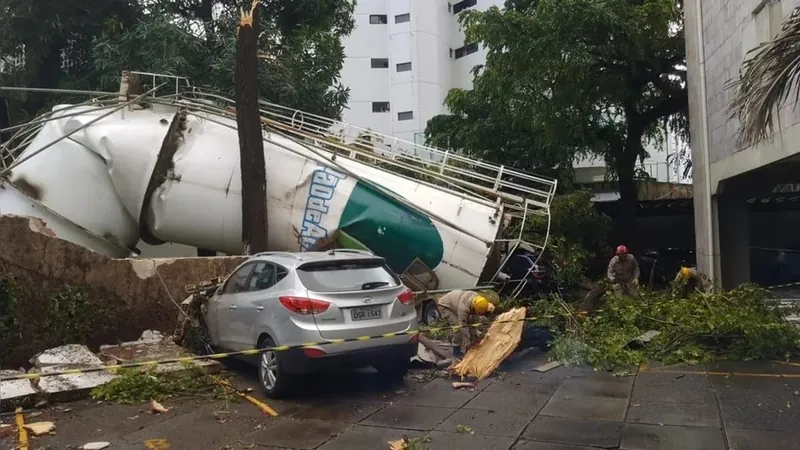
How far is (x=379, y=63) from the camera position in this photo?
47031mm

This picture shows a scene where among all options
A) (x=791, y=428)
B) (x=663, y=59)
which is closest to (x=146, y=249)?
(x=791, y=428)

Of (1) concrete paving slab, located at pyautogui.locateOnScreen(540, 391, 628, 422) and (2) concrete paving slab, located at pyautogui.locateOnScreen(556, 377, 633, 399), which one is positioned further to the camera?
(2) concrete paving slab, located at pyautogui.locateOnScreen(556, 377, 633, 399)

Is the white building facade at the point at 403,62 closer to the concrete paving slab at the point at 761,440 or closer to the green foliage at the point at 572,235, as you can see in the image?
the green foliage at the point at 572,235

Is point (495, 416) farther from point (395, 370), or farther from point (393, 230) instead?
point (393, 230)

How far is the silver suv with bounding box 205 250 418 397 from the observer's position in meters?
7.02

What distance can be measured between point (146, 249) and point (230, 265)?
461 centimetres

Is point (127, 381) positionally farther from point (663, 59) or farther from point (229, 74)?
point (663, 59)

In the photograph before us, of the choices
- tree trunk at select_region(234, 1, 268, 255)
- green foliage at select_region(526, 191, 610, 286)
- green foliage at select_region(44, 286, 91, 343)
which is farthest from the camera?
green foliage at select_region(526, 191, 610, 286)

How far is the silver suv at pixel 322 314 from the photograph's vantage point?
7.02 metres

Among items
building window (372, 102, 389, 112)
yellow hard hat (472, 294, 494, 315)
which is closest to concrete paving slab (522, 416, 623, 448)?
yellow hard hat (472, 294, 494, 315)

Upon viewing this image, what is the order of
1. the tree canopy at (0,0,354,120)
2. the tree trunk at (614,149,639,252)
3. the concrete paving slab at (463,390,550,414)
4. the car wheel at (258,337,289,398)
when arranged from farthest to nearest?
1. the tree trunk at (614,149,639,252)
2. the tree canopy at (0,0,354,120)
3. the car wheel at (258,337,289,398)
4. the concrete paving slab at (463,390,550,414)

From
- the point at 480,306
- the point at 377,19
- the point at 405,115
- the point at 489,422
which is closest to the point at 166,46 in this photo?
the point at 480,306

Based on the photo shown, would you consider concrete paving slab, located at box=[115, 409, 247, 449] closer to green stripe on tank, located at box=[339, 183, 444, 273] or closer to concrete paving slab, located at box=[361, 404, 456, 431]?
concrete paving slab, located at box=[361, 404, 456, 431]

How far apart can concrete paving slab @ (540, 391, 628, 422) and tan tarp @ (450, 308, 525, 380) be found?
50.5 inches
